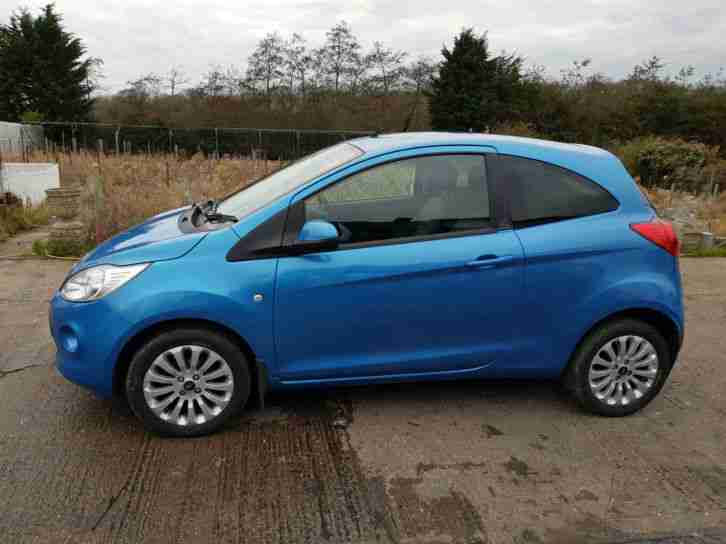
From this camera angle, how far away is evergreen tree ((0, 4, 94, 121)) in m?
37.7

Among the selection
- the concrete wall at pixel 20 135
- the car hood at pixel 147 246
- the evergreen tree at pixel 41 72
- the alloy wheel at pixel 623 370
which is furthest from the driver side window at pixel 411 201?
the evergreen tree at pixel 41 72

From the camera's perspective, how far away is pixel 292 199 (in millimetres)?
3602

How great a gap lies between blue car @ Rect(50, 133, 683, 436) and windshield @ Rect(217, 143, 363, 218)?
0.10 feet

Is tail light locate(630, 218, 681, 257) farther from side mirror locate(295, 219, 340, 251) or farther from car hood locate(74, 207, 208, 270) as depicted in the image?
car hood locate(74, 207, 208, 270)

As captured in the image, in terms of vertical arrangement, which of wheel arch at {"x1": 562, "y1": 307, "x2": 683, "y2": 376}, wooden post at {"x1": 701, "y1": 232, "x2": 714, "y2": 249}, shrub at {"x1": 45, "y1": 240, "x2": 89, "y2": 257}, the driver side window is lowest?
shrub at {"x1": 45, "y1": 240, "x2": 89, "y2": 257}

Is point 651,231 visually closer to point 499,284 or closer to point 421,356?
point 499,284

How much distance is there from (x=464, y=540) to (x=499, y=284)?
1461 mm

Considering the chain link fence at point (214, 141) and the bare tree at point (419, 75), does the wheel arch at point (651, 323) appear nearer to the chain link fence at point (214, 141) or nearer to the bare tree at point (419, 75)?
the chain link fence at point (214, 141)

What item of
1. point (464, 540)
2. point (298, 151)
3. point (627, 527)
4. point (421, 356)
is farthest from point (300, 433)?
point (298, 151)

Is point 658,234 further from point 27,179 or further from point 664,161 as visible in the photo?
point 664,161

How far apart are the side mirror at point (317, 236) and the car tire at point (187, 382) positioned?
27.3 inches

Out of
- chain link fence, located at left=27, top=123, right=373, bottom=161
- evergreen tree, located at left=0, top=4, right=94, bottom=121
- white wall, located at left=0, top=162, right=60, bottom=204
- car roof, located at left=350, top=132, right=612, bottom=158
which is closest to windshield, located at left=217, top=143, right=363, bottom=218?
car roof, located at left=350, top=132, right=612, bottom=158

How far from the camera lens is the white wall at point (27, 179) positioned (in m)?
11.7

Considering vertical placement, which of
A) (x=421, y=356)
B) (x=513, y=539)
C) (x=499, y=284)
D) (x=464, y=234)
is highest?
(x=464, y=234)
